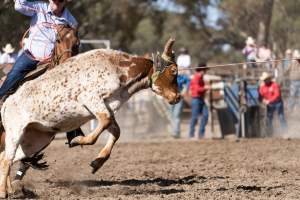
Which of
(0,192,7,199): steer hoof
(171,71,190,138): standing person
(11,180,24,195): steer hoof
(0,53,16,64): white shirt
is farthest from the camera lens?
(171,71,190,138): standing person

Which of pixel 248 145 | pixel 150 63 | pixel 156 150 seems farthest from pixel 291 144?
pixel 150 63

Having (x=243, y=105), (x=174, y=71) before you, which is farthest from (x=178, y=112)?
(x=174, y=71)

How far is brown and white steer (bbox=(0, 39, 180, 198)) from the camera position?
771cm

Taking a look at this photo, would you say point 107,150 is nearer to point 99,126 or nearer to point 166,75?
point 99,126

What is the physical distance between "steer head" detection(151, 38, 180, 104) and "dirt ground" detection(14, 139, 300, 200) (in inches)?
40.8

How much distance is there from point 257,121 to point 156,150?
4.25 meters

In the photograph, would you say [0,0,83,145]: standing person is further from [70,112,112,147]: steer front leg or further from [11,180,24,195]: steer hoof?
[70,112,112,147]: steer front leg

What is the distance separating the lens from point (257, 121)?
17.5 meters

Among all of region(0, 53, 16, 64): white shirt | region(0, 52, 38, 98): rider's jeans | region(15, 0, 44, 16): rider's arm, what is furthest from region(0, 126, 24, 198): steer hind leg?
region(0, 53, 16, 64): white shirt

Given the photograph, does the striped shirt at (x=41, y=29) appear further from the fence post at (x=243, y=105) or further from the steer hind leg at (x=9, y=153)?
the fence post at (x=243, y=105)

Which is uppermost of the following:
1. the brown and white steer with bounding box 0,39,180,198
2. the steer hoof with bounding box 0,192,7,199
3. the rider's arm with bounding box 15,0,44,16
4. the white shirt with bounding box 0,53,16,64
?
the white shirt with bounding box 0,53,16,64

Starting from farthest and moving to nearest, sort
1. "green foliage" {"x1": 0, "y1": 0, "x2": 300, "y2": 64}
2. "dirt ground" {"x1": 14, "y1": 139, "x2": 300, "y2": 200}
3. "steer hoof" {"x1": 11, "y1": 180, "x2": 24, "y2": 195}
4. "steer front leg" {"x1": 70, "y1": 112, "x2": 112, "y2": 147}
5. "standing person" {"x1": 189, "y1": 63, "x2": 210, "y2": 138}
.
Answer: "green foliage" {"x1": 0, "y1": 0, "x2": 300, "y2": 64} < "standing person" {"x1": 189, "y1": 63, "x2": 210, "y2": 138} < "steer hoof" {"x1": 11, "y1": 180, "x2": 24, "y2": 195} < "dirt ground" {"x1": 14, "y1": 139, "x2": 300, "y2": 200} < "steer front leg" {"x1": 70, "y1": 112, "x2": 112, "y2": 147}

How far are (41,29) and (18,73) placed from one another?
546mm

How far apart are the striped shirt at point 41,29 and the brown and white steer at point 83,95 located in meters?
0.55
